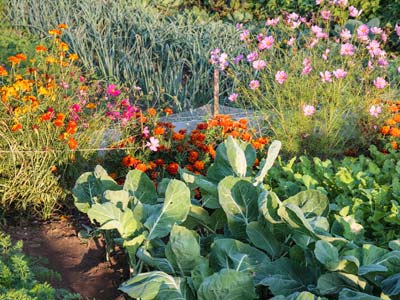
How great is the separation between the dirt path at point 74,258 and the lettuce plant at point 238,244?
238 mm

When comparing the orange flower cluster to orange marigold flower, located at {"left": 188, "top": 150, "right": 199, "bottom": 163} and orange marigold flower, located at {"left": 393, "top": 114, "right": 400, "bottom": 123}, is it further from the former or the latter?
orange marigold flower, located at {"left": 393, "top": 114, "right": 400, "bottom": 123}

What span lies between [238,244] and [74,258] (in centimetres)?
105

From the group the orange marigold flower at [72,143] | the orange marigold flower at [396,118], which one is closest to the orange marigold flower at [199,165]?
the orange marigold flower at [72,143]

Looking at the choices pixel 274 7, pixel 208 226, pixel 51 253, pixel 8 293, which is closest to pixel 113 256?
pixel 51 253

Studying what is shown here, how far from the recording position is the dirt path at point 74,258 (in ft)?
10.0

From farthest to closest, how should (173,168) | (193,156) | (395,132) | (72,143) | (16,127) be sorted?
(395,132) → (193,156) → (173,168) → (72,143) → (16,127)

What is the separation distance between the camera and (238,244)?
271 centimetres

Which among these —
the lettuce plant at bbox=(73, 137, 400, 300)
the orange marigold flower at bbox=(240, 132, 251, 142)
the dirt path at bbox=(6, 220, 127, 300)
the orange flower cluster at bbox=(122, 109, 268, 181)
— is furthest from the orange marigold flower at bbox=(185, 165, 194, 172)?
the dirt path at bbox=(6, 220, 127, 300)

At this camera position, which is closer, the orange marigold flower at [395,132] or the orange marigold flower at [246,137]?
the orange marigold flower at [246,137]

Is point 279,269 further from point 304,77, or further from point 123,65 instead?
point 123,65

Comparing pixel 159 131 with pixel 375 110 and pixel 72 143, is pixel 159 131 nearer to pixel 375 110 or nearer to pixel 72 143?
pixel 72 143

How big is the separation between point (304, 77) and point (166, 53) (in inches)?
84.4

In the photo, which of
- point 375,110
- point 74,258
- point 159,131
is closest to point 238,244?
point 74,258

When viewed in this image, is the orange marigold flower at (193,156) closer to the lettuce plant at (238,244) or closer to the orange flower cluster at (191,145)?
the orange flower cluster at (191,145)
